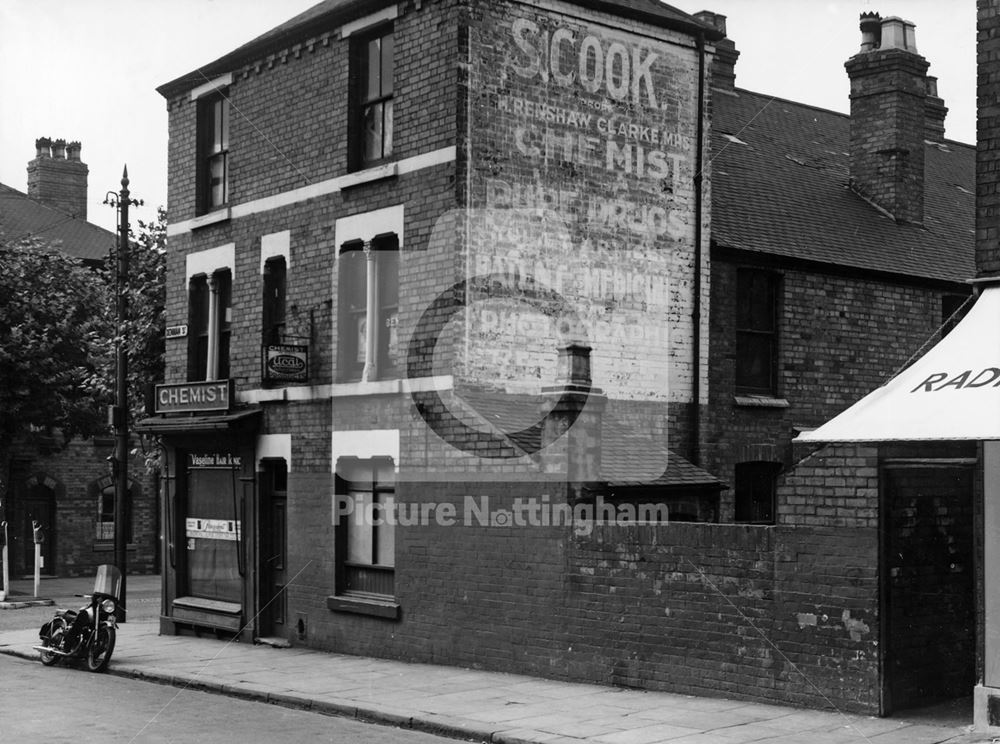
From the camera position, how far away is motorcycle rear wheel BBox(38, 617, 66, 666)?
17.1 meters

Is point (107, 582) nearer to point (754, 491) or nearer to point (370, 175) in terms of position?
point (370, 175)

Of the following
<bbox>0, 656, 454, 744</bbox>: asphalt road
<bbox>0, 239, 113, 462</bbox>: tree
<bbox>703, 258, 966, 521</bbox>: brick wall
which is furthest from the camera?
<bbox>0, 239, 113, 462</bbox>: tree

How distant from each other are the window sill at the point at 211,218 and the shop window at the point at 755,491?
29.2ft

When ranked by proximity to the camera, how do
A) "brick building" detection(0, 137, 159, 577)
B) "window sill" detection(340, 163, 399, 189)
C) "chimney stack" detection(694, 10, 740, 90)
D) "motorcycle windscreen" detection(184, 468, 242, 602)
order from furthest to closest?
"brick building" detection(0, 137, 159, 577) → "chimney stack" detection(694, 10, 740, 90) → "motorcycle windscreen" detection(184, 468, 242, 602) → "window sill" detection(340, 163, 399, 189)

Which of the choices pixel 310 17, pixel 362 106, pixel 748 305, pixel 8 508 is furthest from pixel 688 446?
pixel 8 508

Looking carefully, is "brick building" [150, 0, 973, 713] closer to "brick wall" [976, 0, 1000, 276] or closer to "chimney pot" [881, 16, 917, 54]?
"brick wall" [976, 0, 1000, 276]

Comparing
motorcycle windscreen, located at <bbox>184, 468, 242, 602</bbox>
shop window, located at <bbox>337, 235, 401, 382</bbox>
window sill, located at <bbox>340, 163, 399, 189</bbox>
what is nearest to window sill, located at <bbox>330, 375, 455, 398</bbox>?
shop window, located at <bbox>337, 235, 401, 382</bbox>

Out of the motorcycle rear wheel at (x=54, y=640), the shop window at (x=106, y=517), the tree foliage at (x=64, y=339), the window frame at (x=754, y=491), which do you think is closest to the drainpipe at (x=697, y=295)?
the window frame at (x=754, y=491)

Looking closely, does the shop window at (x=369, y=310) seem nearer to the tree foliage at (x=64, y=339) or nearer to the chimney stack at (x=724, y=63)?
the tree foliage at (x=64, y=339)

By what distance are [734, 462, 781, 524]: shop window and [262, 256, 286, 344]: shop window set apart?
7.27 metres

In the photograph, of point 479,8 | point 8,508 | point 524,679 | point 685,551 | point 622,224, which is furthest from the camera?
point 8,508

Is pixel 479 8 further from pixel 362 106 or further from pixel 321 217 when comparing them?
pixel 321 217

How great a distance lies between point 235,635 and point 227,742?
28.9 ft

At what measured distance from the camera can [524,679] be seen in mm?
14484
